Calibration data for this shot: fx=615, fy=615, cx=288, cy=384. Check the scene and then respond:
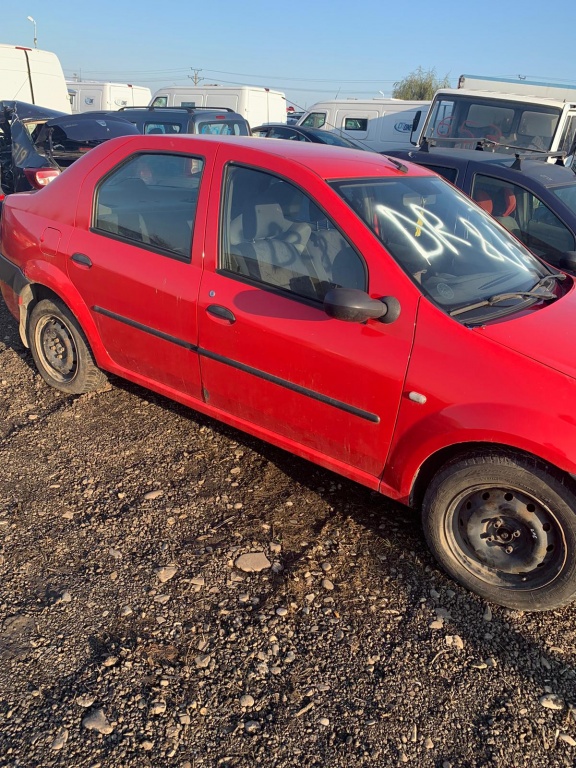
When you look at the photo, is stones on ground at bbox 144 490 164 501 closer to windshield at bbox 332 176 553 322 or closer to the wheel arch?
the wheel arch

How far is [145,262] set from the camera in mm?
3453

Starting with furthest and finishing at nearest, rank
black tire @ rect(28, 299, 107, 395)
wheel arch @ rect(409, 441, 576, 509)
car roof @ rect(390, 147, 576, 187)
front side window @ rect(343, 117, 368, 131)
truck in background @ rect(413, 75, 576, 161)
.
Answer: front side window @ rect(343, 117, 368, 131), truck in background @ rect(413, 75, 576, 161), car roof @ rect(390, 147, 576, 187), black tire @ rect(28, 299, 107, 395), wheel arch @ rect(409, 441, 576, 509)

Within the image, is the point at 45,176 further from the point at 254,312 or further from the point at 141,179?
the point at 254,312

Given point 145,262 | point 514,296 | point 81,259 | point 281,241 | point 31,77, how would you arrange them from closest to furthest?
point 514,296, point 281,241, point 145,262, point 81,259, point 31,77

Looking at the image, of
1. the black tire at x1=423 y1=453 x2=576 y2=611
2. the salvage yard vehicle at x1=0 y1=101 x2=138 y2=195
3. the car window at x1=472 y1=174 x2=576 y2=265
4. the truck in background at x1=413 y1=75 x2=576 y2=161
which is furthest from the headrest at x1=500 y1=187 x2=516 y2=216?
the truck in background at x1=413 y1=75 x2=576 y2=161

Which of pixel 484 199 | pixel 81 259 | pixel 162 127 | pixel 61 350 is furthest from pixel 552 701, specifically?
pixel 162 127

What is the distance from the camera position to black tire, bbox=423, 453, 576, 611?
8.11 feet

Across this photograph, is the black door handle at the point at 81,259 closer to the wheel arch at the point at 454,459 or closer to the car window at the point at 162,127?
the wheel arch at the point at 454,459

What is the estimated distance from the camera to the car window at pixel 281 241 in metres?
2.89

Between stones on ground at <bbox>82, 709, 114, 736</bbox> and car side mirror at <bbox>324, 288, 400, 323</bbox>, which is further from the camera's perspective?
car side mirror at <bbox>324, 288, 400, 323</bbox>

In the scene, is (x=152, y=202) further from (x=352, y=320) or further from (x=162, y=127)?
(x=162, y=127)

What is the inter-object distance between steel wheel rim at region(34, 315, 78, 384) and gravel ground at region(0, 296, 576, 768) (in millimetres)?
781

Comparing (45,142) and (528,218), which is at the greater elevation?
(528,218)

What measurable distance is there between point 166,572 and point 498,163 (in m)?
4.73
